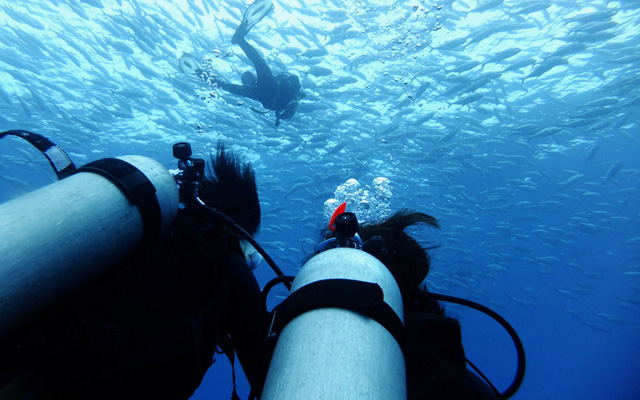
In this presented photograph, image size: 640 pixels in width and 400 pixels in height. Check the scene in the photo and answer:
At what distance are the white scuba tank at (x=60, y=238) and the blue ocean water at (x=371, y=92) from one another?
7.46 m

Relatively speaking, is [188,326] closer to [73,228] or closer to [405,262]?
[73,228]

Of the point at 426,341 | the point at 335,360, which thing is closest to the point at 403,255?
the point at 426,341

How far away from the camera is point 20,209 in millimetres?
1297

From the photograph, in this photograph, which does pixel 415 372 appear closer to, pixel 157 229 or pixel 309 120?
pixel 157 229

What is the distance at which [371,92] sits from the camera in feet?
54.6

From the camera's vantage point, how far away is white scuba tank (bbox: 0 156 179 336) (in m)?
1.16

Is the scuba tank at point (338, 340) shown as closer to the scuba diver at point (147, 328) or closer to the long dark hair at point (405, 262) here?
the scuba diver at point (147, 328)

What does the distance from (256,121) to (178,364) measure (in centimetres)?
1846

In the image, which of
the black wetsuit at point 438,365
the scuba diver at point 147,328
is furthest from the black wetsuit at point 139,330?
the black wetsuit at point 438,365

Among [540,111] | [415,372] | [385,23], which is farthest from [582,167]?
[415,372]

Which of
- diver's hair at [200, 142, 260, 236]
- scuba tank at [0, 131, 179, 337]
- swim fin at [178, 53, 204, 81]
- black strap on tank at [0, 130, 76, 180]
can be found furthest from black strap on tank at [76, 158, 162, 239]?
swim fin at [178, 53, 204, 81]

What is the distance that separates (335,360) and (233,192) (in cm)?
186

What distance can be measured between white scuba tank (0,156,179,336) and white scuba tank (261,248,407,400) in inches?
41.0

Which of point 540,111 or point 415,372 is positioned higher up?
point 540,111
